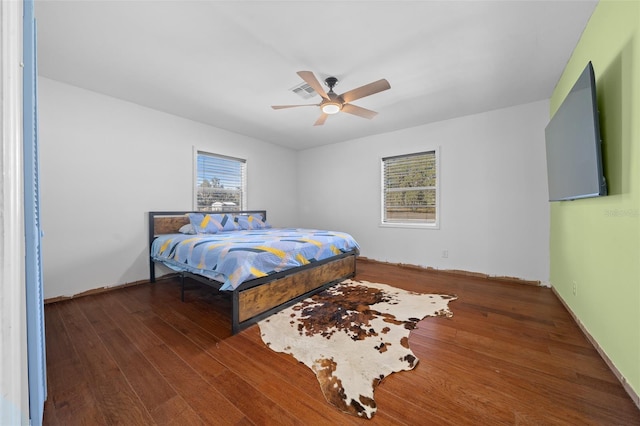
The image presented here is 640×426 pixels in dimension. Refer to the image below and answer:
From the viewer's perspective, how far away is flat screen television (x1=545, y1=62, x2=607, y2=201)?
1636mm

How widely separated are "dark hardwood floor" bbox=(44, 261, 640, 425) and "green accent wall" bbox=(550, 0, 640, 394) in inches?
10.0

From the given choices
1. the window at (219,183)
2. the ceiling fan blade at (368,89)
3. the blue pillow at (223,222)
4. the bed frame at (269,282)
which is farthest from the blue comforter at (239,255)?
the ceiling fan blade at (368,89)

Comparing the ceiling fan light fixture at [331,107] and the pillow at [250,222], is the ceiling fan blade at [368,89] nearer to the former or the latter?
the ceiling fan light fixture at [331,107]

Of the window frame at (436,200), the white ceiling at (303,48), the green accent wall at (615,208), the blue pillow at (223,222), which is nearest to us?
the green accent wall at (615,208)

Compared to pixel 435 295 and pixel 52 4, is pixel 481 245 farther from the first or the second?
pixel 52 4

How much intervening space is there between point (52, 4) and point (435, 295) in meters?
4.37

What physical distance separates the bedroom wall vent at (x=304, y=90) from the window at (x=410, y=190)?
227 cm

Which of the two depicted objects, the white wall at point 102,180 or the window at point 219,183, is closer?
the white wall at point 102,180

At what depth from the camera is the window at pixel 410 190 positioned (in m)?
4.37

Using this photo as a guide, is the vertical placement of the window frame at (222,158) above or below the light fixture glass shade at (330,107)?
below

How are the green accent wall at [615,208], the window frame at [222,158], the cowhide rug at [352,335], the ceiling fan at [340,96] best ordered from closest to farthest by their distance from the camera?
the green accent wall at [615,208] < the cowhide rug at [352,335] < the ceiling fan at [340,96] < the window frame at [222,158]

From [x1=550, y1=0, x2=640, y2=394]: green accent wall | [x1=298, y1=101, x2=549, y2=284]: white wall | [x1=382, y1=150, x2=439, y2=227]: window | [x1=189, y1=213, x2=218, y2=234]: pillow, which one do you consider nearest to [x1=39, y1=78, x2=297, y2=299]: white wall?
[x1=189, y1=213, x2=218, y2=234]: pillow

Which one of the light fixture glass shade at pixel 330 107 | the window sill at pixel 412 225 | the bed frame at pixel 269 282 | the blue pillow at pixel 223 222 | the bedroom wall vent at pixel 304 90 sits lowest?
the bed frame at pixel 269 282

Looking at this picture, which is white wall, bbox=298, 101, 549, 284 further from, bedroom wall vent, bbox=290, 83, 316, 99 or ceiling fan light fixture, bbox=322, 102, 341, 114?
ceiling fan light fixture, bbox=322, 102, 341, 114
